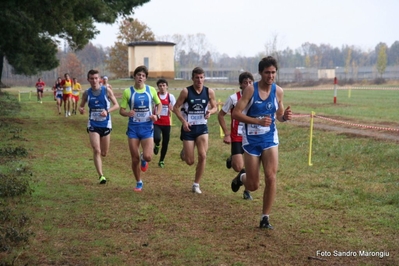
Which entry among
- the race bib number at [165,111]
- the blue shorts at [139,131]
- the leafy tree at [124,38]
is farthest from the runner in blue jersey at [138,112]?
the leafy tree at [124,38]

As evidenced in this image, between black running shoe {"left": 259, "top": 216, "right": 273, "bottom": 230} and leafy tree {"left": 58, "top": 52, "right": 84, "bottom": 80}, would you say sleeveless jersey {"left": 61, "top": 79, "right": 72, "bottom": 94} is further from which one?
leafy tree {"left": 58, "top": 52, "right": 84, "bottom": 80}

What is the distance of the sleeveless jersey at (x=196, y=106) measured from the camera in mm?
10086

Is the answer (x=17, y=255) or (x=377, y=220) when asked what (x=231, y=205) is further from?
(x=17, y=255)

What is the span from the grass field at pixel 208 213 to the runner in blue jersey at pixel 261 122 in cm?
74

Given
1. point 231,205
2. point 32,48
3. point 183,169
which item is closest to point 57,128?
point 32,48

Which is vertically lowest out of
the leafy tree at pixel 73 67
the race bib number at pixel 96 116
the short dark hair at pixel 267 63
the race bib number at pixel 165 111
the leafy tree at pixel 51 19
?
the leafy tree at pixel 73 67

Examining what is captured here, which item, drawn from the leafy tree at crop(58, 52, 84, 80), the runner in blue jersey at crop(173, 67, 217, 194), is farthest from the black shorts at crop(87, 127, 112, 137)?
the leafy tree at crop(58, 52, 84, 80)

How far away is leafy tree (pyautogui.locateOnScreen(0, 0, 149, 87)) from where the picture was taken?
63.1 ft

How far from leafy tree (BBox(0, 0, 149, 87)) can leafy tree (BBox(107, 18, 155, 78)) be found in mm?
59992

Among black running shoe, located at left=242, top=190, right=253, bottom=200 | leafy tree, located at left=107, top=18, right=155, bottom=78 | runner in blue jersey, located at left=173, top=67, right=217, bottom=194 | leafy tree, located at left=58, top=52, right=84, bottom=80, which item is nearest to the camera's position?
black running shoe, located at left=242, top=190, right=253, bottom=200

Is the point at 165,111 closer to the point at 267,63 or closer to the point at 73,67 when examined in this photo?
the point at 267,63

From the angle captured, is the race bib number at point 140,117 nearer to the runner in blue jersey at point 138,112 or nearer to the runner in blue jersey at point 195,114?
the runner in blue jersey at point 138,112

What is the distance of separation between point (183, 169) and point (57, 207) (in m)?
4.93

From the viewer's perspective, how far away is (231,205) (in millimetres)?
9242
